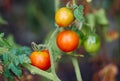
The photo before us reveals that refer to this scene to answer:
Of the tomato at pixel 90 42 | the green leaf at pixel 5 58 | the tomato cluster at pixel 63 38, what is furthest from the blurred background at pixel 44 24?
the green leaf at pixel 5 58

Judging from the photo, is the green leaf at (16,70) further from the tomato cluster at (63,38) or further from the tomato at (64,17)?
the tomato at (64,17)

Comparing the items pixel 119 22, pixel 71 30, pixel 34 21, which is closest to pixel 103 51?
pixel 119 22

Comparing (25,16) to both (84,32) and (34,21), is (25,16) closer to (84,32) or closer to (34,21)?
(34,21)

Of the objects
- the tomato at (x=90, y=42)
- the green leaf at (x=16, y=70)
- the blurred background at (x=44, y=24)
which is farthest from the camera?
the blurred background at (x=44, y=24)

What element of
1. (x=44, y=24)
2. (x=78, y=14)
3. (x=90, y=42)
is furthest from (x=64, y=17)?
(x=44, y=24)

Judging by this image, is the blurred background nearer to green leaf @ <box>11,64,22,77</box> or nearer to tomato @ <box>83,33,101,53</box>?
tomato @ <box>83,33,101,53</box>
